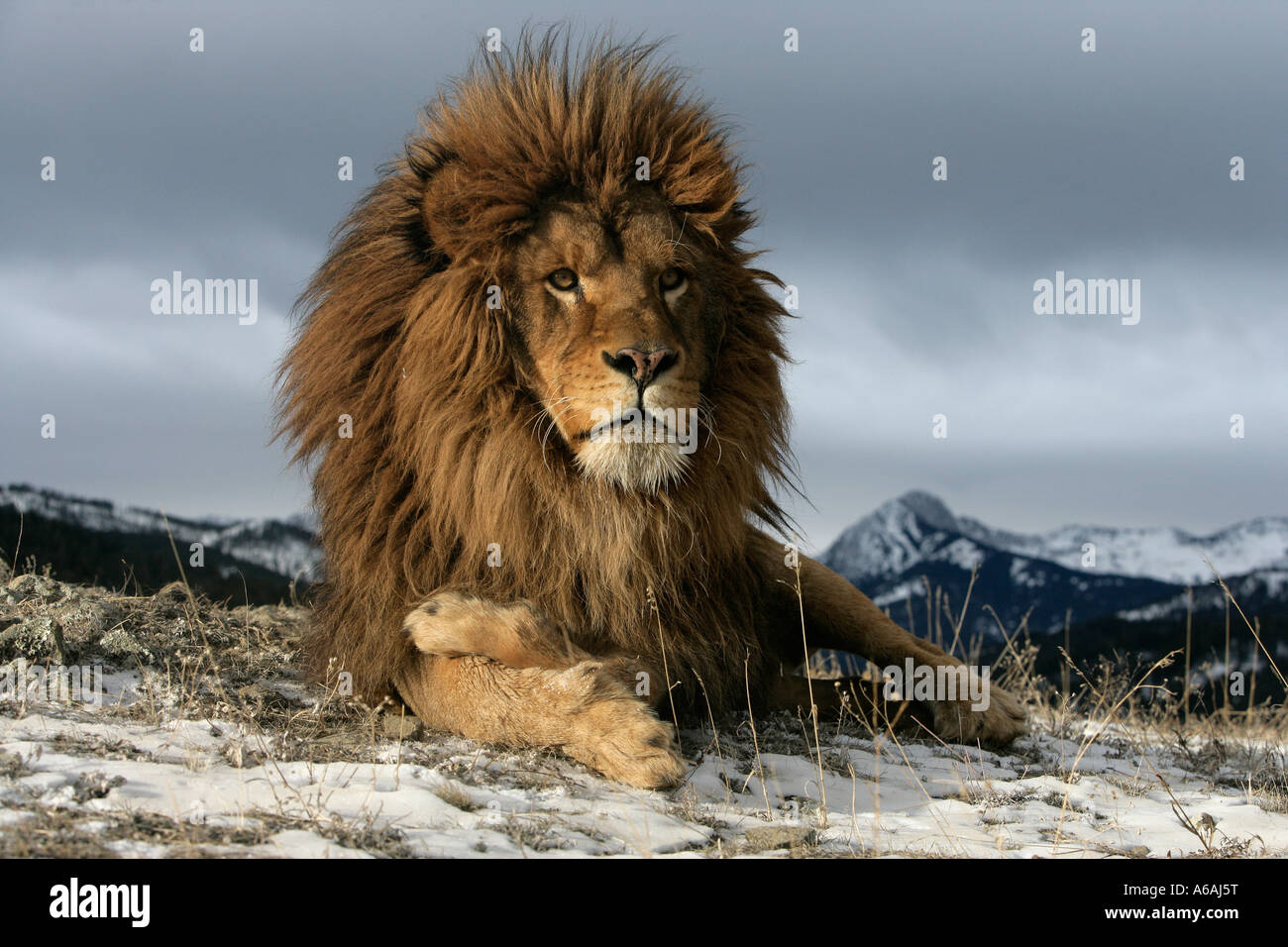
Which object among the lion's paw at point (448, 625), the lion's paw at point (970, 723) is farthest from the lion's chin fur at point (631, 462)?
the lion's paw at point (970, 723)

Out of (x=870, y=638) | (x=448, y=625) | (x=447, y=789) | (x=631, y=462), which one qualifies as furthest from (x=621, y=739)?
(x=870, y=638)

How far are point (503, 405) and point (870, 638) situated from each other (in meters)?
2.61

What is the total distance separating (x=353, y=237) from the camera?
570 centimetres

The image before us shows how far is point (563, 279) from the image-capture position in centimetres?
499

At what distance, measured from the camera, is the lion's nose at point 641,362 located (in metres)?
4.57

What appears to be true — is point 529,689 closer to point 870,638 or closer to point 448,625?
point 448,625

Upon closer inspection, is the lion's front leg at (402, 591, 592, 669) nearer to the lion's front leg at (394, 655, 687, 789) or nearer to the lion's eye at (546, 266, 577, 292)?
the lion's front leg at (394, 655, 687, 789)

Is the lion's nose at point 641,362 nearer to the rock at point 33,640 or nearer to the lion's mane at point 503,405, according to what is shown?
Answer: the lion's mane at point 503,405

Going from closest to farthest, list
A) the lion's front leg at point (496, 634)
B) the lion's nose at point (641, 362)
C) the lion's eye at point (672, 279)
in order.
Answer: the lion's nose at point (641, 362), the lion's front leg at point (496, 634), the lion's eye at point (672, 279)

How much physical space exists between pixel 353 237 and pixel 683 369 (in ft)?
6.50

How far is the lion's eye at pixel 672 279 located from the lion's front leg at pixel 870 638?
1.69 m
